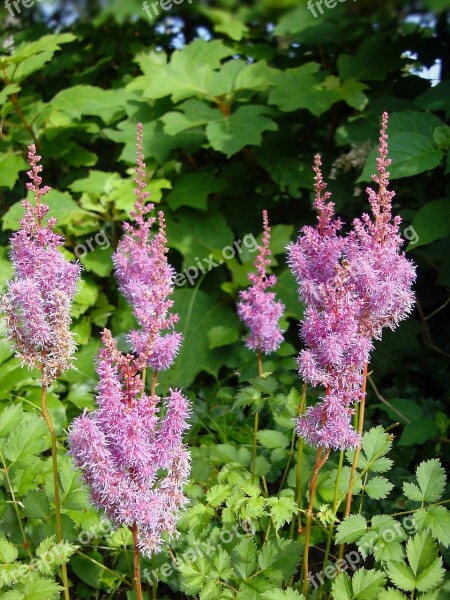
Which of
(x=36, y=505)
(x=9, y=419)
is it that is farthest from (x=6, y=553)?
(x=9, y=419)

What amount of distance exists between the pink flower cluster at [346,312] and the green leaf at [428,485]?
441 millimetres

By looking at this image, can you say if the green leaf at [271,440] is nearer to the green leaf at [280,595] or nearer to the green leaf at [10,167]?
the green leaf at [280,595]

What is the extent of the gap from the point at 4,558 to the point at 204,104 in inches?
119

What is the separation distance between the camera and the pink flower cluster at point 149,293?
2.13 metres

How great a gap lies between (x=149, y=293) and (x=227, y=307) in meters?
2.19

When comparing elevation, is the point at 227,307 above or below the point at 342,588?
below

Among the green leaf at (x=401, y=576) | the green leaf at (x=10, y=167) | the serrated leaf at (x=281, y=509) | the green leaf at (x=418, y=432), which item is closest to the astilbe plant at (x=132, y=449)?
the serrated leaf at (x=281, y=509)

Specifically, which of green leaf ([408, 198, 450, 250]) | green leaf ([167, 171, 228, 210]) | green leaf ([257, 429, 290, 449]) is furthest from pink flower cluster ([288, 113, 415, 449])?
green leaf ([167, 171, 228, 210])

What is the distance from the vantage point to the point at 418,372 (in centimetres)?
430

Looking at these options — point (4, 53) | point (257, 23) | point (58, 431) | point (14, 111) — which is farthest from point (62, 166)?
point (58, 431)

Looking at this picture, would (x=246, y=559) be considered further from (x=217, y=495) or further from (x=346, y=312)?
(x=346, y=312)

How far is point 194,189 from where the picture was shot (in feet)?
14.3

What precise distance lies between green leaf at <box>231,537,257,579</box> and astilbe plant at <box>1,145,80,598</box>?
84cm

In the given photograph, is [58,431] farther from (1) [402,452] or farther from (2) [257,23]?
(2) [257,23]
